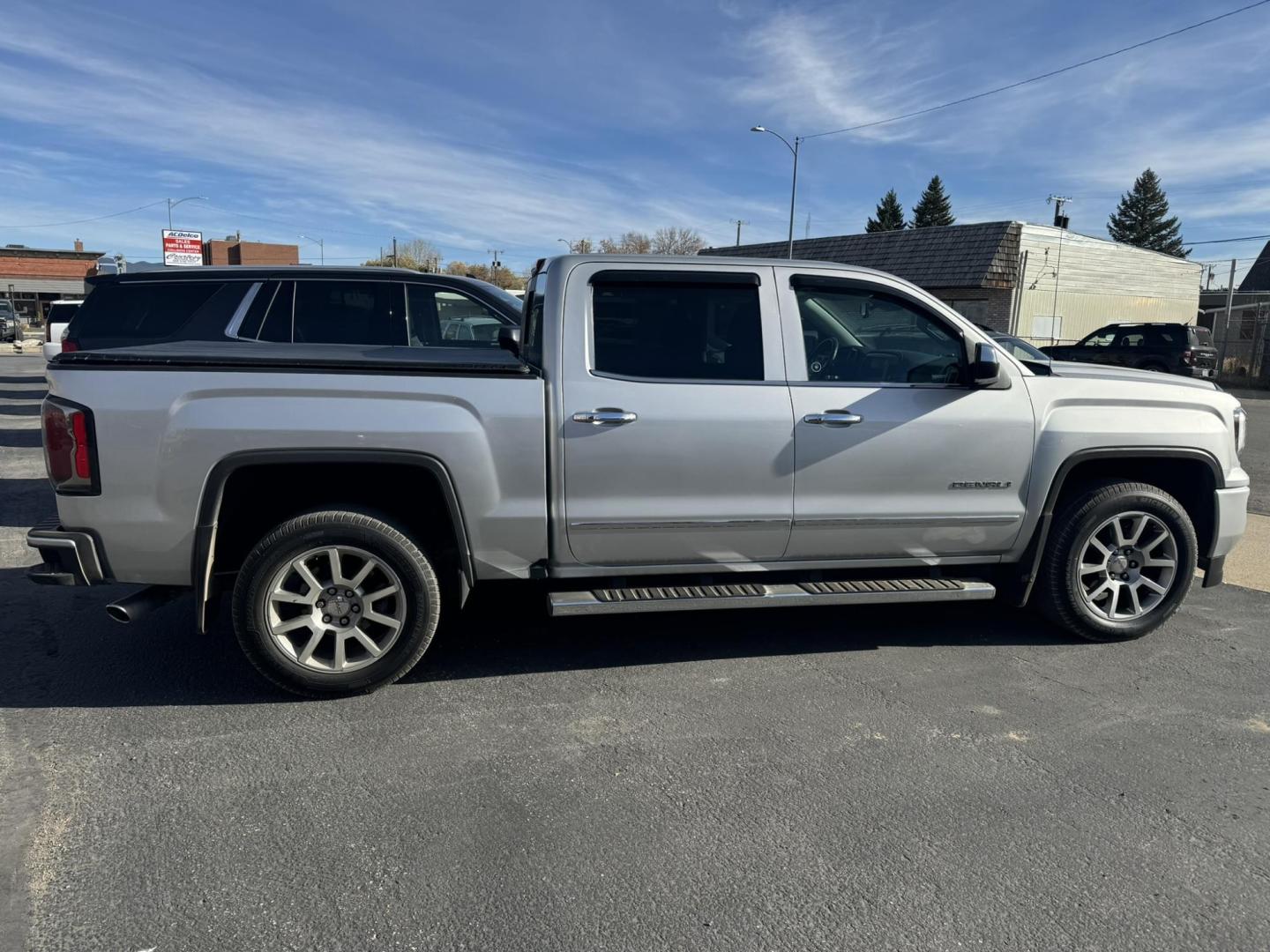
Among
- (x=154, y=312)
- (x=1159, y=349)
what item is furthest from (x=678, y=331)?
(x=1159, y=349)

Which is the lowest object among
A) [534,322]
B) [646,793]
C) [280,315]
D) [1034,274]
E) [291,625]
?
[646,793]

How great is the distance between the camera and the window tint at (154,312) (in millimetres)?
7449

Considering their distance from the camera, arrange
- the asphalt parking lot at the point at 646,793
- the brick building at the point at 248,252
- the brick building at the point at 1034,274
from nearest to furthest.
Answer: the asphalt parking lot at the point at 646,793
the brick building at the point at 1034,274
the brick building at the point at 248,252

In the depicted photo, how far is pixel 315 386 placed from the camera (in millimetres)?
3723

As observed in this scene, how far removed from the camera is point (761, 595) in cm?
418

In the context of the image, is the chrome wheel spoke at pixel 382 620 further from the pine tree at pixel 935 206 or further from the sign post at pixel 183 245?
the pine tree at pixel 935 206

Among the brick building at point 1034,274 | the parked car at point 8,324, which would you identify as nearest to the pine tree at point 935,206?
the brick building at point 1034,274

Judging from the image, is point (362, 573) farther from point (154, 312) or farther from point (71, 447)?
point (154, 312)

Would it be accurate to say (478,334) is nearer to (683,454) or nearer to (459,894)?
(683,454)

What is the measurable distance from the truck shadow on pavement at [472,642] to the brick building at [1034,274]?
23672 millimetres

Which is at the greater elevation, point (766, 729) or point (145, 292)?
point (145, 292)

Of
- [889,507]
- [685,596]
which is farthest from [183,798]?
[889,507]

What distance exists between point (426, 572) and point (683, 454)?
1.27 m

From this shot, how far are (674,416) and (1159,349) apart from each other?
2052 centimetres
